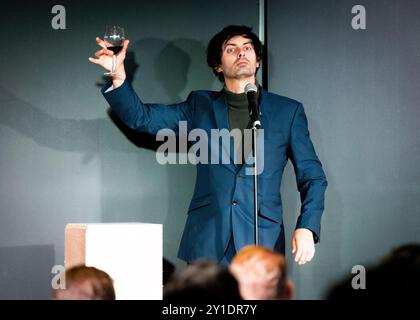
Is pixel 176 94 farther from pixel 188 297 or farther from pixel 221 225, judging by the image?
pixel 188 297

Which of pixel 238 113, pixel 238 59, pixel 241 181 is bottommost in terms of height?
pixel 241 181

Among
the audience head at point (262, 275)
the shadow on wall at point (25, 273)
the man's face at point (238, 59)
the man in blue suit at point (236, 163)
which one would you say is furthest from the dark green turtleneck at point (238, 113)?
the audience head at point (262, 275)

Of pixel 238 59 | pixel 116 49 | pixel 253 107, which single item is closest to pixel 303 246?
pixel 253 107

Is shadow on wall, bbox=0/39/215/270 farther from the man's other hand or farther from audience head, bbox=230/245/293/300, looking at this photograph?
audience head, bbox=230/245/293/300

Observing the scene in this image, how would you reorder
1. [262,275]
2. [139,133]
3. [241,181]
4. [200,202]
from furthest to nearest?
1. [139,133]
2. [200,202]
3. [241,181]
4. [262,275]

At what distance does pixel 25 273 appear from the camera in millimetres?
3814

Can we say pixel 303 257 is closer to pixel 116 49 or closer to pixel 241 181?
pixel 241 181

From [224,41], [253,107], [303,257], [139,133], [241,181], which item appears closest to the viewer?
[253,107]

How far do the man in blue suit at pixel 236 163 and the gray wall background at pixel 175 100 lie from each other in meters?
0.35

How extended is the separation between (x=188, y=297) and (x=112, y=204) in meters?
2.61

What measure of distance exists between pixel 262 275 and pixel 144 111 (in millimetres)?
2003

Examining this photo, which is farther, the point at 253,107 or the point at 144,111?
the point at 144,111

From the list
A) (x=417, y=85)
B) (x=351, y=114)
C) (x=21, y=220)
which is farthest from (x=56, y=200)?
(x=417, y=85)

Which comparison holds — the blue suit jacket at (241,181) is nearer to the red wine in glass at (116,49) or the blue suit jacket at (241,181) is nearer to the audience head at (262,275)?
the red wine in glass at (116,49)
